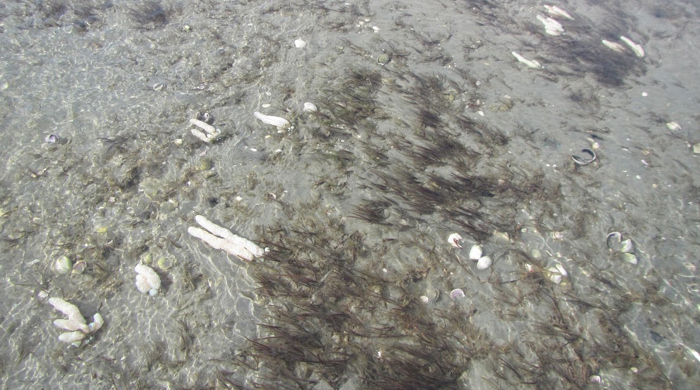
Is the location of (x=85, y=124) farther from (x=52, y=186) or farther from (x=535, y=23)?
(x=535, y=23)

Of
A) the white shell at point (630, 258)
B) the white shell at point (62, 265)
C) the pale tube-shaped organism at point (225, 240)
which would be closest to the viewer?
the white shell at point (62, 265)

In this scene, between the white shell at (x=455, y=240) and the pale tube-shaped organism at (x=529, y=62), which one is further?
the pale tube-shaped organism at (x=529, y=62)

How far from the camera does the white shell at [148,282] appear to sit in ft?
14.0

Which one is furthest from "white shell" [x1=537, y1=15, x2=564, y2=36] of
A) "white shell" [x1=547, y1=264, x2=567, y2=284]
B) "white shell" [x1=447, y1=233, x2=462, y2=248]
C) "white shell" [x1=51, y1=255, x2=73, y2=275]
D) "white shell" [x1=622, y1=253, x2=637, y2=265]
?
"white shell" [x1=51, y1=255, x2=73, y2=275]

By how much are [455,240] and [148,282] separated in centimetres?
391

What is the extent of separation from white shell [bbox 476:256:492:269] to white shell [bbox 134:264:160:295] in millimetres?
4029

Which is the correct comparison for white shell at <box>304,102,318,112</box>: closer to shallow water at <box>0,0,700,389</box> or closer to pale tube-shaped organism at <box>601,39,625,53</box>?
shallow water at <box>0,0,700,389</box>

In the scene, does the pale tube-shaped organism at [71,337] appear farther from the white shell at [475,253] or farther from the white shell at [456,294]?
the white shell at [475,253]

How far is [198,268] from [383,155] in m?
3.17

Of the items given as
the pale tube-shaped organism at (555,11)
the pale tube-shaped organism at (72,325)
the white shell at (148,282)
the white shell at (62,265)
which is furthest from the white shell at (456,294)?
the pale tube-shaped organism at (555,11)

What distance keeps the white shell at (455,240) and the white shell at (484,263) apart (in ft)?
1.04

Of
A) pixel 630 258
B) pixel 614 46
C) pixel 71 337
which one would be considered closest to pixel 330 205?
pixel 71 337

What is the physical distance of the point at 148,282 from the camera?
14.1 feet

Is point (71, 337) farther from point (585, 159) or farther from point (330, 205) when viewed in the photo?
point (585, 159)
